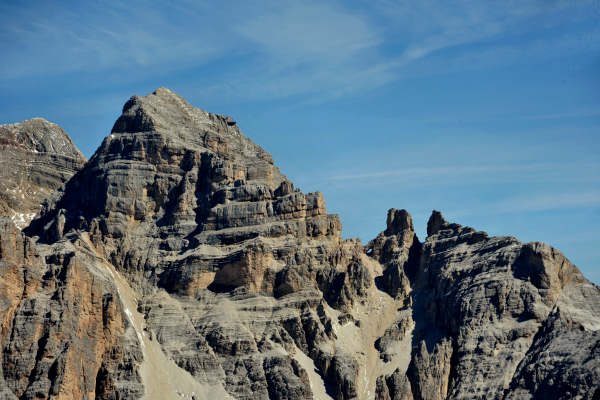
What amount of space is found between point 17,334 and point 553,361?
260ft

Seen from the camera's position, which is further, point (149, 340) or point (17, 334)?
point (149, 340)

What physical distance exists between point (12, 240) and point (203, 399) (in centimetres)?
3720

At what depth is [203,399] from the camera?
191 metres

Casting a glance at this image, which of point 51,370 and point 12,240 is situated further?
point 12,240

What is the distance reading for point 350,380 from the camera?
19875 centimetres

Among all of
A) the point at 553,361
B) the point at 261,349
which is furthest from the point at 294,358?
the point at 553,361

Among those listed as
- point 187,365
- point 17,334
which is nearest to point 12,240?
point 17,334

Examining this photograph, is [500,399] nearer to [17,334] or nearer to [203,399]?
[203,399]

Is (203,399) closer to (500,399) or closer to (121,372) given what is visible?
(121,372)

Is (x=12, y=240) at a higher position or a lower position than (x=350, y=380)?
higher

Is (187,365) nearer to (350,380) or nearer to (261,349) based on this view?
(261,349)

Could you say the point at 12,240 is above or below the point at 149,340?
above

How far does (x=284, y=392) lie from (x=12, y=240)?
47100mm

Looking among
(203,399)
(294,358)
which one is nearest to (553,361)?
(294,358)
